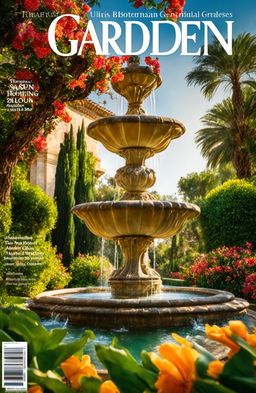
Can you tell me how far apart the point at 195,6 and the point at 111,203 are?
343 cm

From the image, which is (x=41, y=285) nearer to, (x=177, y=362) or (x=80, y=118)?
(x=177, y=362)

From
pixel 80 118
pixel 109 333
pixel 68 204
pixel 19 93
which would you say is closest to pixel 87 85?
pixel 19 93

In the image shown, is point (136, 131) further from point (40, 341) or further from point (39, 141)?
point (40, 341)

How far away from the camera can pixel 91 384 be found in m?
0.67

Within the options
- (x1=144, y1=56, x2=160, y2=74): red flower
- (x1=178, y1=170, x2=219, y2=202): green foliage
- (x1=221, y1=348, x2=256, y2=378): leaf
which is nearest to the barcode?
(x1=221, y1=348, x2=256, y2=378): leaf

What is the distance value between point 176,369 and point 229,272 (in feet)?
34.6

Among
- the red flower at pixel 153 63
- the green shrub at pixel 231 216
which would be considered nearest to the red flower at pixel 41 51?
the red flower at pixel 153 63

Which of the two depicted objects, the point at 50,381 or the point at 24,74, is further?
the point at 24,74

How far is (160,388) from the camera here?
600mm

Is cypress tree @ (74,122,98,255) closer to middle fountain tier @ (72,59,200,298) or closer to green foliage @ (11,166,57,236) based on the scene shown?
green foliage @ (11,166,57,236)

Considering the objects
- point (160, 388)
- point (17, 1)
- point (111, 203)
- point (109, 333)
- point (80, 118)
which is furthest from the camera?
point (80, 118)

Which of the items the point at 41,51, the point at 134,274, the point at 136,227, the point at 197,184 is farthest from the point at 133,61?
the point at 197,184

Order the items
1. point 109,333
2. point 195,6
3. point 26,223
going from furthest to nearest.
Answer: point 26,223 → point 109,333 → point 195,6

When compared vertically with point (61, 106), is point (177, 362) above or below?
below
